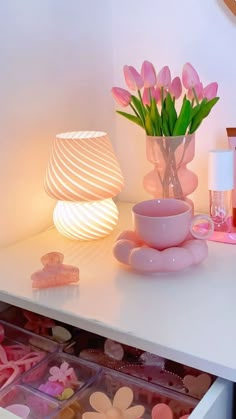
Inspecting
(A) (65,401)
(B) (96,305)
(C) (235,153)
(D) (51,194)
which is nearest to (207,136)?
(C) (235,153)

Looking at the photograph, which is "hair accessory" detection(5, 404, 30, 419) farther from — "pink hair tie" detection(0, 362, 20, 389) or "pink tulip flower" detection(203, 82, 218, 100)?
"pink tulip flower" detection(203, 82, 218, 100)

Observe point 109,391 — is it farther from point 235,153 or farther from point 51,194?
point 235,153

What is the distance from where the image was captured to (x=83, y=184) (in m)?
0.90

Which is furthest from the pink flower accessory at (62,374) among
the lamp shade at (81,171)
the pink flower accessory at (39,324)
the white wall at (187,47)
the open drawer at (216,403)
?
the white wall at (187,47)

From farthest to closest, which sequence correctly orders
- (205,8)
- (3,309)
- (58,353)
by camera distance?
(205,8) → (3,309) → (58,353)

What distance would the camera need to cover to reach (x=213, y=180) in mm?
927

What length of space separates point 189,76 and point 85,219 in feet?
1.06

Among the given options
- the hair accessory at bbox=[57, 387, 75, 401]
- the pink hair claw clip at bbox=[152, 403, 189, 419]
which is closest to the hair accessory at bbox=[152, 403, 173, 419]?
the pink hair claw clip at bbox=[152, 403, 189, 419]

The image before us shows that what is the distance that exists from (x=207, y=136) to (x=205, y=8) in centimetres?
25

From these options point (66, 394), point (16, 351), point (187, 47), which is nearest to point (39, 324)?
point (16, 351)

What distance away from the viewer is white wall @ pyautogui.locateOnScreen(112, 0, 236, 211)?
1.00m

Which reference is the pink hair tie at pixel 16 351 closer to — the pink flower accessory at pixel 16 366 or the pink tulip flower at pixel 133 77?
the pink flower accessory at pixel 16 366

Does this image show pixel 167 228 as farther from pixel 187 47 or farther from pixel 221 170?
pixel 187 47

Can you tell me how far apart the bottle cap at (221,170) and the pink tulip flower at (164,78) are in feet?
0.49
